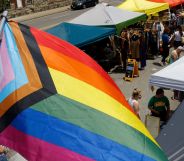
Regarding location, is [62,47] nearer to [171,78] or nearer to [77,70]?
[77,70]

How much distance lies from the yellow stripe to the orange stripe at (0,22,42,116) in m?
0.21

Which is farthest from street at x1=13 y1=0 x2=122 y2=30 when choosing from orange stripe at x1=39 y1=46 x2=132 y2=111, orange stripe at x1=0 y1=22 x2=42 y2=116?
orange stripe at x1=0 y1=22 x2=42 y2=116

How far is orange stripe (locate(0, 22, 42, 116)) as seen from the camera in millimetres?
4188

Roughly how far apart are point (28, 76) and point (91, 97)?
2.28ft

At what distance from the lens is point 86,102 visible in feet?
14.6

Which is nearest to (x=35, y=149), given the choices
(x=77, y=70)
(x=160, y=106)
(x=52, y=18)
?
(x=77, y=70)

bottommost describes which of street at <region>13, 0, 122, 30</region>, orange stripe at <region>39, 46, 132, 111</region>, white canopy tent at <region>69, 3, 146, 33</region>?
street at <region>13, 0, 122, 30</region>

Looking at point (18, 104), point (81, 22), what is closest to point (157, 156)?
point (18, 104)

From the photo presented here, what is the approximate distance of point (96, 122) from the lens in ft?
14.1

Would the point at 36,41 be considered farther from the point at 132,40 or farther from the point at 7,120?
the point at 132,40

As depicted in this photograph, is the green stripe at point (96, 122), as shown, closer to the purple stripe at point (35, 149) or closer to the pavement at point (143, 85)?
the purple stripe at point (35, 149)

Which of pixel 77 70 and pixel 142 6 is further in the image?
pixel 142 6

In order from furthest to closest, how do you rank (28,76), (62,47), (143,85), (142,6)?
1. (142,6)
2. (143,85)
3. (62,47)
4. (28,76)

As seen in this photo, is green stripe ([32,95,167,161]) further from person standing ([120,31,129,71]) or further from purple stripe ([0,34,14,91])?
person standing ([120,31,129,71])
